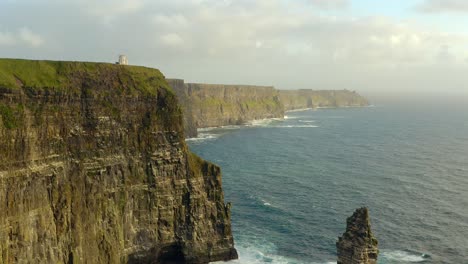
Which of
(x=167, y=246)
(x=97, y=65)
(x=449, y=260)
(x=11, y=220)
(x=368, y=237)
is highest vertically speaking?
(x=97, y=65)

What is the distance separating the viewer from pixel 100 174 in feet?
176

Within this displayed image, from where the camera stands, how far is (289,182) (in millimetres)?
104000

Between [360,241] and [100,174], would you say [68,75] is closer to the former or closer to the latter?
[100,174]

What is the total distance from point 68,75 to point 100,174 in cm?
1347

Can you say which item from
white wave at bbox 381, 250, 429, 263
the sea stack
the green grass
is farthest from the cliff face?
white wave at bbox 381, 250, 429, 263

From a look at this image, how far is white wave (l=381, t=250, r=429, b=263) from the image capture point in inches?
2499

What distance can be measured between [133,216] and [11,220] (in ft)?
54.5

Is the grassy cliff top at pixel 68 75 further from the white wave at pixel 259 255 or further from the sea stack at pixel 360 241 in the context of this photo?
the sea stack at pixel 360 241

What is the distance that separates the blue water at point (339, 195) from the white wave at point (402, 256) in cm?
15

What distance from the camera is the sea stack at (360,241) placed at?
154 ft

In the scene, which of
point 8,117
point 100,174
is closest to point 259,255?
point 100,174

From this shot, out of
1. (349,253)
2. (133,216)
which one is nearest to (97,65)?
(133,216)

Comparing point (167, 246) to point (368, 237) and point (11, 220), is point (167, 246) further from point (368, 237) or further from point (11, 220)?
point (368, 237)

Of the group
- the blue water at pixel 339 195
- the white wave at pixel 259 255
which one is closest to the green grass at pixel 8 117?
the white wave at pixel 259 255
